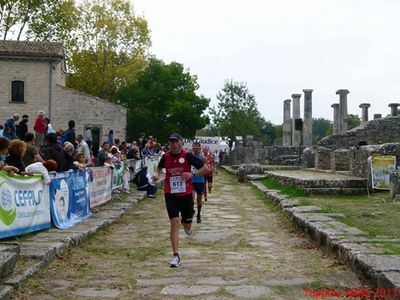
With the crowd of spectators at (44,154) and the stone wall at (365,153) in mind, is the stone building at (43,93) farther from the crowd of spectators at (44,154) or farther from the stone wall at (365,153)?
the stone wall at (365,153)

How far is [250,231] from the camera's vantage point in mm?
10398

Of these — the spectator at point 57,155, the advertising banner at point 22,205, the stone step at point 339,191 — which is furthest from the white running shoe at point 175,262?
the stone step at point 339,191

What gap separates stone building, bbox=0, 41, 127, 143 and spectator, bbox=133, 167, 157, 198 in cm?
2114

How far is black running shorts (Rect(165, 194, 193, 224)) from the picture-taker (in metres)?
7.43

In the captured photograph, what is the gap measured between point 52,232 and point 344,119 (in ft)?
115

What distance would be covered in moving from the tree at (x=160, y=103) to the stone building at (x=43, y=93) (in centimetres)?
747

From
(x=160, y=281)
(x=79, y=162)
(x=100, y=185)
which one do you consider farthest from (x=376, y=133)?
(x=160, y=281)

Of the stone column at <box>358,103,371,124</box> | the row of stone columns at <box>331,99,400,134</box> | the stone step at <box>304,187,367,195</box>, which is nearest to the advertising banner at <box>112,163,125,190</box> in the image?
the stone step at <box>304,187,367,195</box>

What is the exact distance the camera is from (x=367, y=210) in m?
11.1

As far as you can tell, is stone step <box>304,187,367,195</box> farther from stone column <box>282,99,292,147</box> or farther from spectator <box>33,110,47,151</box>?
stone column <box>282,99,292,147</box>

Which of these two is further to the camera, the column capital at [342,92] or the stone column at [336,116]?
the stone column at [336,116]

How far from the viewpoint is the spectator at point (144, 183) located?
18141 millimetres

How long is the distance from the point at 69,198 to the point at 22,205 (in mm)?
2342

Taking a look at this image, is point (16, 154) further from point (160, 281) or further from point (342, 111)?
point (342, 111)
